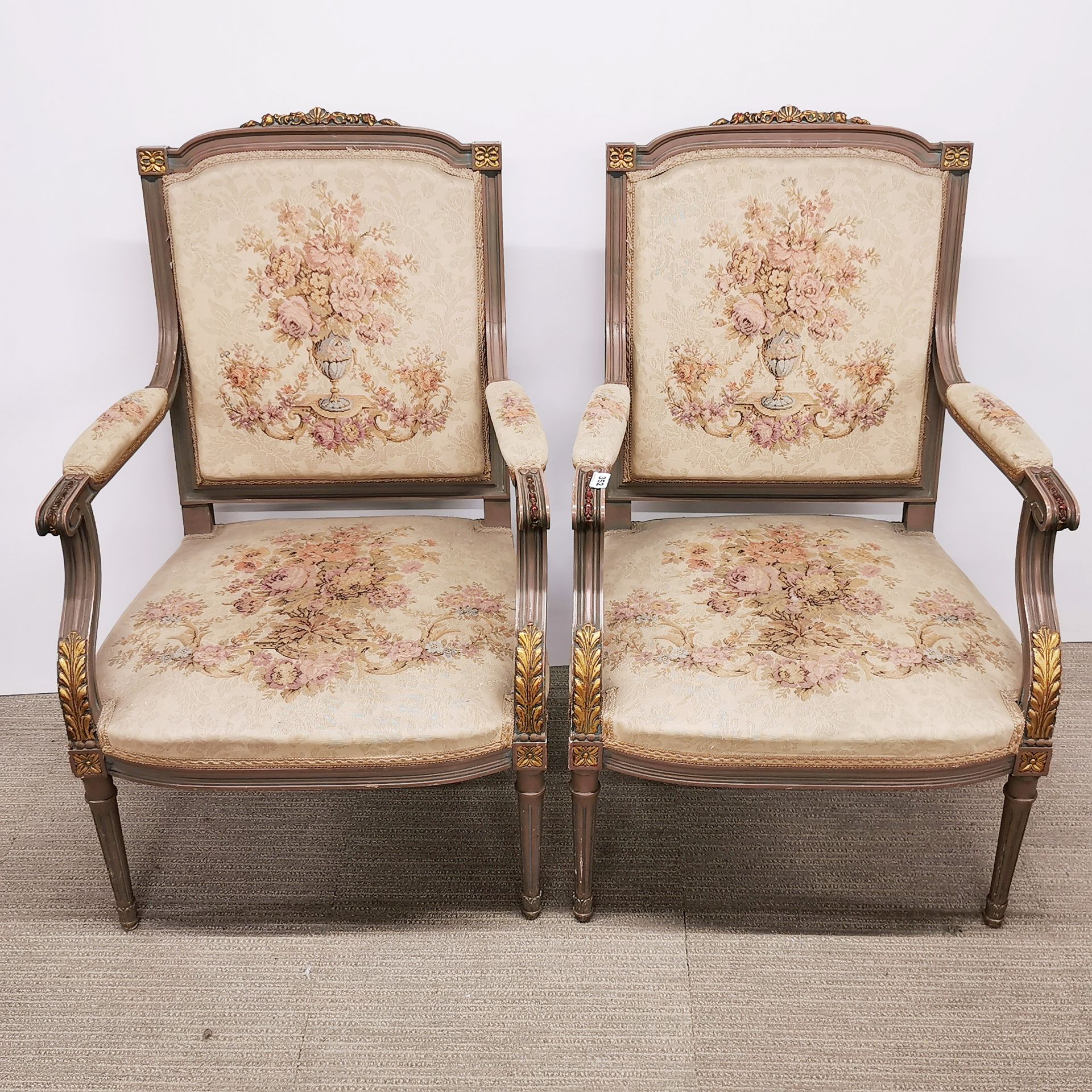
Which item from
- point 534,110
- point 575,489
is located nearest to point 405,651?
point 575,489

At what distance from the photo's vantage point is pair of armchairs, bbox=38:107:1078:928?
4.58 feet

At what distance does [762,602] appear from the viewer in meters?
1.55

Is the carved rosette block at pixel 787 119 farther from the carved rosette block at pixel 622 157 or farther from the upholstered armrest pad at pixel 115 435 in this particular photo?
the upholstered armrest pad at pixel 115 435

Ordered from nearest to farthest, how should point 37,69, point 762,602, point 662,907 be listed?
point 762,602 < point 662,907 < point 37,69

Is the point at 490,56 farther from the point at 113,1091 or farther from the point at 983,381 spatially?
the point at 113,1091

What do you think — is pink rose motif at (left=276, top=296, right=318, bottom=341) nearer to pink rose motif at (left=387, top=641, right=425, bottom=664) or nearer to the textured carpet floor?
pink rose motif at (left=387, top=641, right=425, bottom=664)

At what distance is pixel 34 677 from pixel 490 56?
1638mm

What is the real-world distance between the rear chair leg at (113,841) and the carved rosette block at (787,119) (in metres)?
1.40

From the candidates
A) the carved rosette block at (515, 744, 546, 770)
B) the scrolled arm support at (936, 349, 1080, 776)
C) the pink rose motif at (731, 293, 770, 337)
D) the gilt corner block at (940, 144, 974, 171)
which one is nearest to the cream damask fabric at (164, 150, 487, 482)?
the pink rose motif at (731, 293, 770, 337)

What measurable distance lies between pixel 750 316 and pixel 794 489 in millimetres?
313

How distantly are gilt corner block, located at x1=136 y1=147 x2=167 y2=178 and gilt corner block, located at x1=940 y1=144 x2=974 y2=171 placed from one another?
4.14 ft

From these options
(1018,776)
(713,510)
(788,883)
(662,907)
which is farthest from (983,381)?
(662,907)

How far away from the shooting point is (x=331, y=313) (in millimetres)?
1712

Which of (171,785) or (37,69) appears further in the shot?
(37,69)
